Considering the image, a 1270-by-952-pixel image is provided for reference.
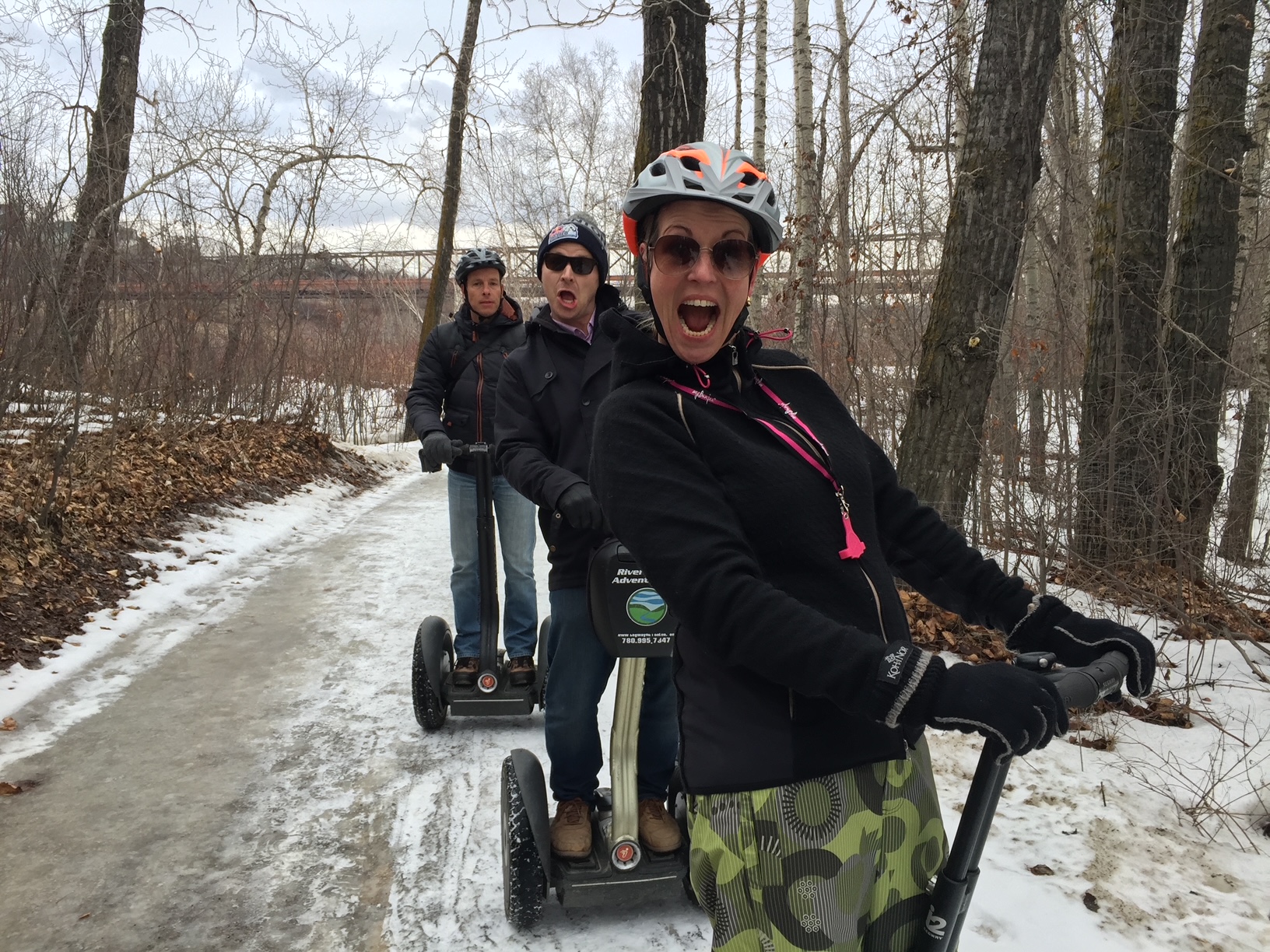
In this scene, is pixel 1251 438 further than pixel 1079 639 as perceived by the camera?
Yes

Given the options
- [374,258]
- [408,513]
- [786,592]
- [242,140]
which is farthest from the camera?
[374,258]

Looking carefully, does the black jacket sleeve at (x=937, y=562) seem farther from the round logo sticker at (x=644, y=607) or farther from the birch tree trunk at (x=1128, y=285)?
the birch tree trunk at (x=1128, y=285)

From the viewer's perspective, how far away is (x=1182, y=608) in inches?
199

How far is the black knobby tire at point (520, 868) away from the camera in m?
2.83

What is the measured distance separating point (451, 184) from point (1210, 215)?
13.3 metres

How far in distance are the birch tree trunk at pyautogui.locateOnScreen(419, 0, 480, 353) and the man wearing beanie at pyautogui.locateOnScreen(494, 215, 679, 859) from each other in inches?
537

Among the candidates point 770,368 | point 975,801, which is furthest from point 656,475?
point 975,801

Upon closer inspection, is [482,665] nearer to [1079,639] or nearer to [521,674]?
[521,674]

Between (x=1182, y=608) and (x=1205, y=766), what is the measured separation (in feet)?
4.96

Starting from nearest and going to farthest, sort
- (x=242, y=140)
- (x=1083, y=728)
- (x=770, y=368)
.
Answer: (x=770, y=368) < (x=1083, y=728) < (x=242, y=140)

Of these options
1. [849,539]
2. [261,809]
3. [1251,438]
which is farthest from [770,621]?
[1251,438]

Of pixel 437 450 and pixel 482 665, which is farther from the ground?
pixel 437 450

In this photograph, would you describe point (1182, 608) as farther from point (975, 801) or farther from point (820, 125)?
point (820, 125)

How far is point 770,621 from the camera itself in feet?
4.43
